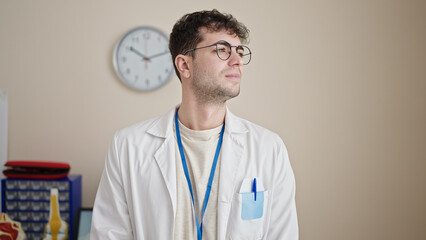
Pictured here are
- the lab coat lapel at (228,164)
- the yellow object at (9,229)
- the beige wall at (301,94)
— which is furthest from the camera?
the beige wall at (301,94)

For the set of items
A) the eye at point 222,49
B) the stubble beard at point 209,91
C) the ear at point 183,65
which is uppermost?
the eye at point 222,49

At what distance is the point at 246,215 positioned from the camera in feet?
4.51

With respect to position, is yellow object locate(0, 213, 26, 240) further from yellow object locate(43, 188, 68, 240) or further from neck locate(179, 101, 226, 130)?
neck locate(179, 101, 226, 130)

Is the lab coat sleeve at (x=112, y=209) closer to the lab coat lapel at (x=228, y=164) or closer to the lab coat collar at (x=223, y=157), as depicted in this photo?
the lab coat collar at (x=223, y=157)

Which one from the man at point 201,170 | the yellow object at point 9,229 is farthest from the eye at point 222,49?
the yellow object at point 9,229

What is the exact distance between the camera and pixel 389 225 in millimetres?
2311

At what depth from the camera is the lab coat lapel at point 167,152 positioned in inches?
53.6

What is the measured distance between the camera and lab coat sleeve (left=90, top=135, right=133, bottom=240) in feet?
4.53

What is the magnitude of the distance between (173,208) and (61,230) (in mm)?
1154

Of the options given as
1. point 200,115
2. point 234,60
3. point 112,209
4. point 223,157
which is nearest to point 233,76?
point 234,60

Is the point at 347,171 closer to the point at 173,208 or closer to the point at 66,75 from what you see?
the point at 173,208

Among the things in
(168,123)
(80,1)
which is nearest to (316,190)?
(168,123)

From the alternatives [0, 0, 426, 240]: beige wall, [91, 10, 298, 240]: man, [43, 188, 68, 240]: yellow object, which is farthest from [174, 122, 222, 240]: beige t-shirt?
[43, 188, 68, 240]: yellow object

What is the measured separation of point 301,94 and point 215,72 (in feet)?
3.73
